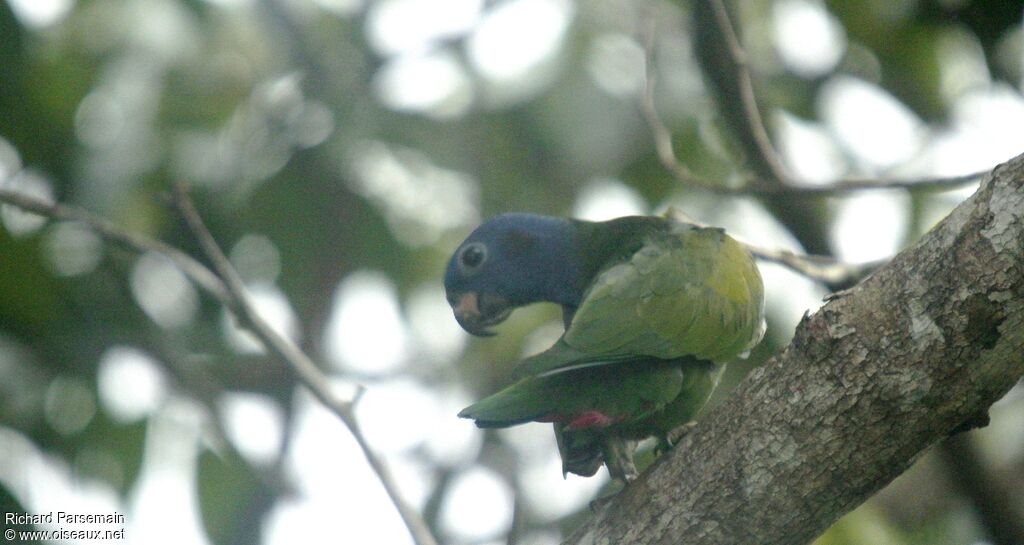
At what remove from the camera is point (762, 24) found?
7.24 meters

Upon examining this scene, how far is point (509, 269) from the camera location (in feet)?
16.1

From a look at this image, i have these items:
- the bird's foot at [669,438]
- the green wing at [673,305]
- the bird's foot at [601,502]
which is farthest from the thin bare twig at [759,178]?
the bird's foot at [601,502]

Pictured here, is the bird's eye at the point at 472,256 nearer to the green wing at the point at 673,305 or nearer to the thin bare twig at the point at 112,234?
the green wing at the point at 673,305

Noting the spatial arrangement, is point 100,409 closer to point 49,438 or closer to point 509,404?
point 49,438

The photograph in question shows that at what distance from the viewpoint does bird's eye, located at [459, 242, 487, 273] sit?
4.95 meters

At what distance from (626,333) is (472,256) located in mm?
1545

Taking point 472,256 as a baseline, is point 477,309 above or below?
below

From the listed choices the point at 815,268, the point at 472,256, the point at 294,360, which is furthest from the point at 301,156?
the point at 815,268

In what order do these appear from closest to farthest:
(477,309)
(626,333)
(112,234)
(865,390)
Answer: (865,390)
(626,333)
(112,234)
(477,309)

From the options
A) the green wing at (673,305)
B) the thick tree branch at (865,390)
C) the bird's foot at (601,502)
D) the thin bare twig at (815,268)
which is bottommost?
the thick tree branch at (865,390)

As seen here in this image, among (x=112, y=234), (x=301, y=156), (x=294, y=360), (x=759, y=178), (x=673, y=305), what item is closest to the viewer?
(x=673, y=305)

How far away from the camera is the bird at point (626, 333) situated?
10.9 ft

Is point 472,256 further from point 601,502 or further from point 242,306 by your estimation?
point 601,502

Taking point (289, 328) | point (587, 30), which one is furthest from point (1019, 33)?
point (289, 328)
